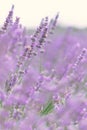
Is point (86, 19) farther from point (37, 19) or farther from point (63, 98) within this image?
point (63, 98)

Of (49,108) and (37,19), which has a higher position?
(49,108)

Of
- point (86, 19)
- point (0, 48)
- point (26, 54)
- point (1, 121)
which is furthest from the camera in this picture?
point (86, 19)

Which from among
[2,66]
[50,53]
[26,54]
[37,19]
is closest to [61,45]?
[50,53]

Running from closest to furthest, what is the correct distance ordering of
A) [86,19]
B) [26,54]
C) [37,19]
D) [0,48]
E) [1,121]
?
[1,121]
[0,48]
[26,54]
[37,19]
[86,19]

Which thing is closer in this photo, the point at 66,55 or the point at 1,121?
the point at 1,121

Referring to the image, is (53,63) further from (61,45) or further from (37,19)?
(37,19)

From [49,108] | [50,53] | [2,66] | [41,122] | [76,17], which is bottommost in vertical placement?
[76,17]

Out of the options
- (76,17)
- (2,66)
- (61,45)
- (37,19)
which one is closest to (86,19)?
(76,17)
